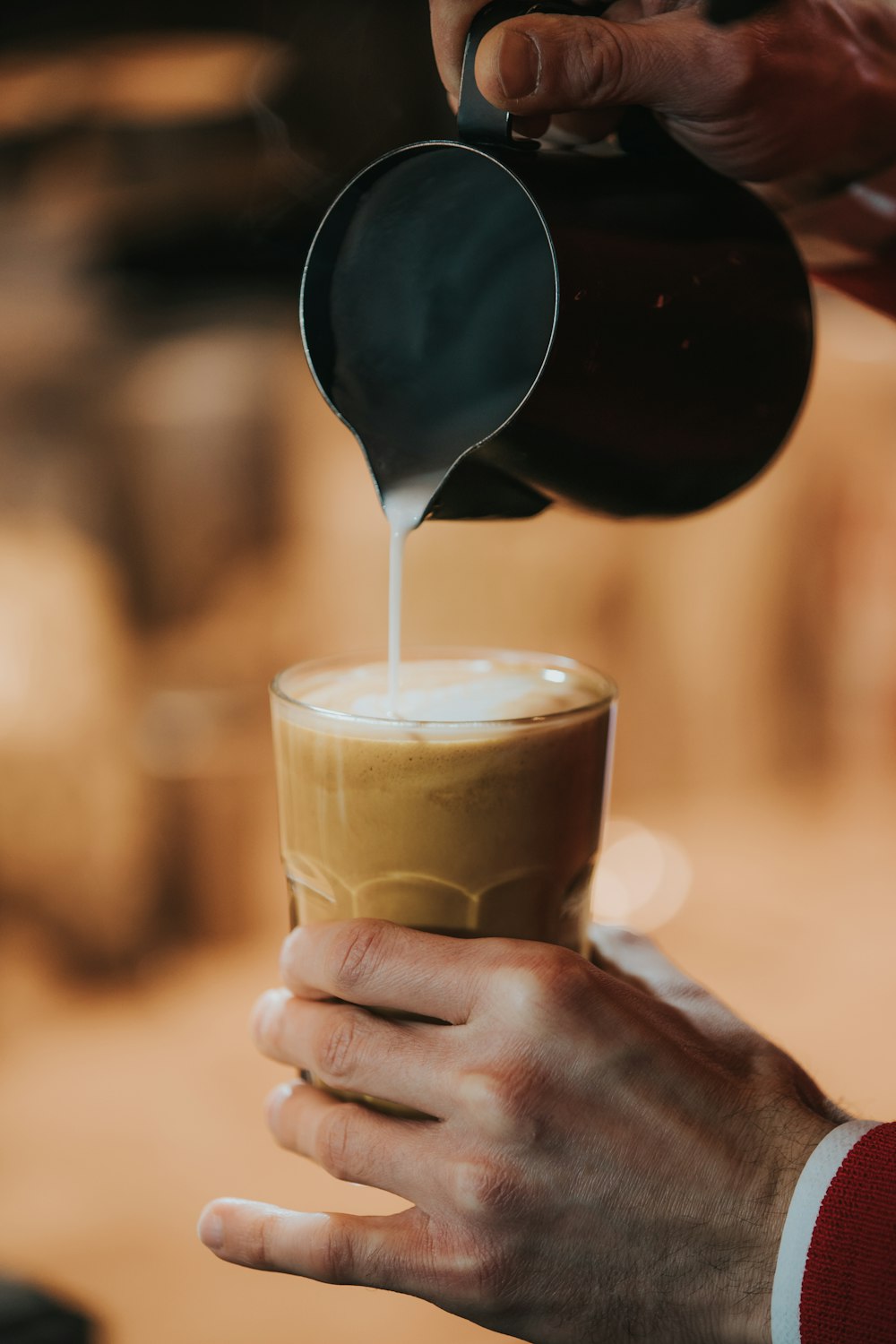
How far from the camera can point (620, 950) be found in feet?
3.79

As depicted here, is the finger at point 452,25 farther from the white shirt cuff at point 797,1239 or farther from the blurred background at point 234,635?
the blurred background at point 234,635

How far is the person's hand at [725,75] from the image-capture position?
87 centimetres

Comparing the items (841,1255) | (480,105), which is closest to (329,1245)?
(841,1255)

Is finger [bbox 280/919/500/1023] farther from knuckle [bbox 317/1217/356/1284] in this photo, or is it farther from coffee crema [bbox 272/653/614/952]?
knuckle [bbox 317/1217/356/1284]

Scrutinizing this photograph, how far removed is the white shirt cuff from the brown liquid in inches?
11.1

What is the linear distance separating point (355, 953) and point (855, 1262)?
389 millimetres

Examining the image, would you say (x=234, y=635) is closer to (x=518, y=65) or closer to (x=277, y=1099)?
(x=277, y=1099)

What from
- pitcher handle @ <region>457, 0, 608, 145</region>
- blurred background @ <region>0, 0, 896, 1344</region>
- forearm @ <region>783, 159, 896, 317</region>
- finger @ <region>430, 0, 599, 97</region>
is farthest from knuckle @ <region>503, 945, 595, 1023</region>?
blurred background @ <region>0, 0, 896, 1344</region>

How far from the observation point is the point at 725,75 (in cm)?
100

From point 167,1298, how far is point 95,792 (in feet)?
4.35

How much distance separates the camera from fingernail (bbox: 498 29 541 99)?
84 cm

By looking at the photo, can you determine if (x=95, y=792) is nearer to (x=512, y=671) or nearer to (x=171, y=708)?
(x=171, y=708)

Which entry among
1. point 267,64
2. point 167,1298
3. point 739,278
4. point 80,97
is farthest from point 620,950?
point 80,97

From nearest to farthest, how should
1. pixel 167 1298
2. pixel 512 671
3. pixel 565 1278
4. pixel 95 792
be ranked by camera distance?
pixel 565 1278
pixel 512 671
pixel 167 1298
pixel 95 792
